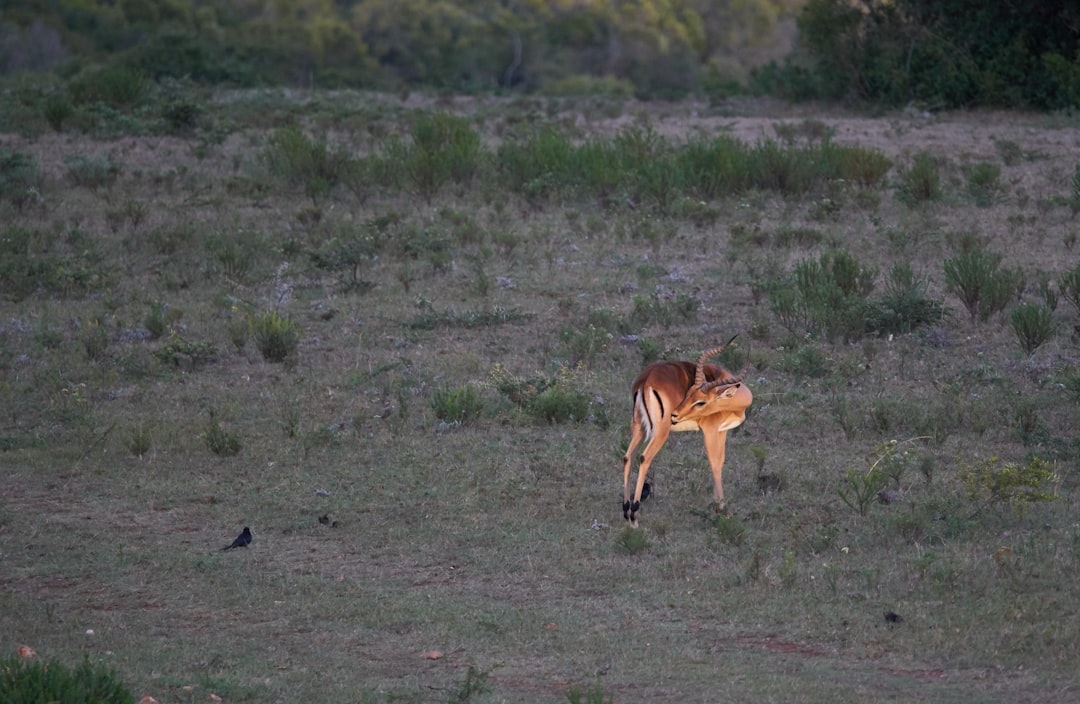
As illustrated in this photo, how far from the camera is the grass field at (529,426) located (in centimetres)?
604

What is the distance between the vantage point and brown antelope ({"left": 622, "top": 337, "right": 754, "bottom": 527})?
7016 mm

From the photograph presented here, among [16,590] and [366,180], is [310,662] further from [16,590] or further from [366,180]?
[366,180]

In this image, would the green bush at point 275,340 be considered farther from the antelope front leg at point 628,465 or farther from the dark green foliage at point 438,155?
the dark green foliage at point 438,155

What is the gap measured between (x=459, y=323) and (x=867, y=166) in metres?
7.40

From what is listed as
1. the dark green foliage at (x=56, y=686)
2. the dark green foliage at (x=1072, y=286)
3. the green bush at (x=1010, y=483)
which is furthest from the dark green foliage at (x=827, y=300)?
the dark green foliage at (x=56, y=686)

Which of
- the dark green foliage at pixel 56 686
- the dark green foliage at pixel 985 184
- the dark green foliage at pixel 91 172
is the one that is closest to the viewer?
the dark green foliage at pixel 56 686

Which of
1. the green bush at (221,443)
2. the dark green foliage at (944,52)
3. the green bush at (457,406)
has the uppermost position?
the dark green foliage at (944,52)

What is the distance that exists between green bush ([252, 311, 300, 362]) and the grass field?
0.12ft

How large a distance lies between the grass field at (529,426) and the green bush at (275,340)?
37 millimetres

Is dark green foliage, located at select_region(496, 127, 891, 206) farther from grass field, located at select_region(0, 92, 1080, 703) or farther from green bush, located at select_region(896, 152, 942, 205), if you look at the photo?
green bush, located at select_region(896, 152, 942, 205)

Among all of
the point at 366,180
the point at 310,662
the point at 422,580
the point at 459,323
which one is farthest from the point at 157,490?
the point at 366,180

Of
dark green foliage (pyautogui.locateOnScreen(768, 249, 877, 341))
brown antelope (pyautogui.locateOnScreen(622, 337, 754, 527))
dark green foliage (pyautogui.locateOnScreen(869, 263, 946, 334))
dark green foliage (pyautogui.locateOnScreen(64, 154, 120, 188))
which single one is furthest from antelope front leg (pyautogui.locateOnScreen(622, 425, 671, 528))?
dark green foliage (pyautogui.locateOnScreen(64, 154, 120, 188))

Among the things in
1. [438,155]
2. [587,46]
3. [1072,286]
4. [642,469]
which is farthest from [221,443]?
[587,46]

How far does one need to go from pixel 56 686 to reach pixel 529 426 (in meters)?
5.14
